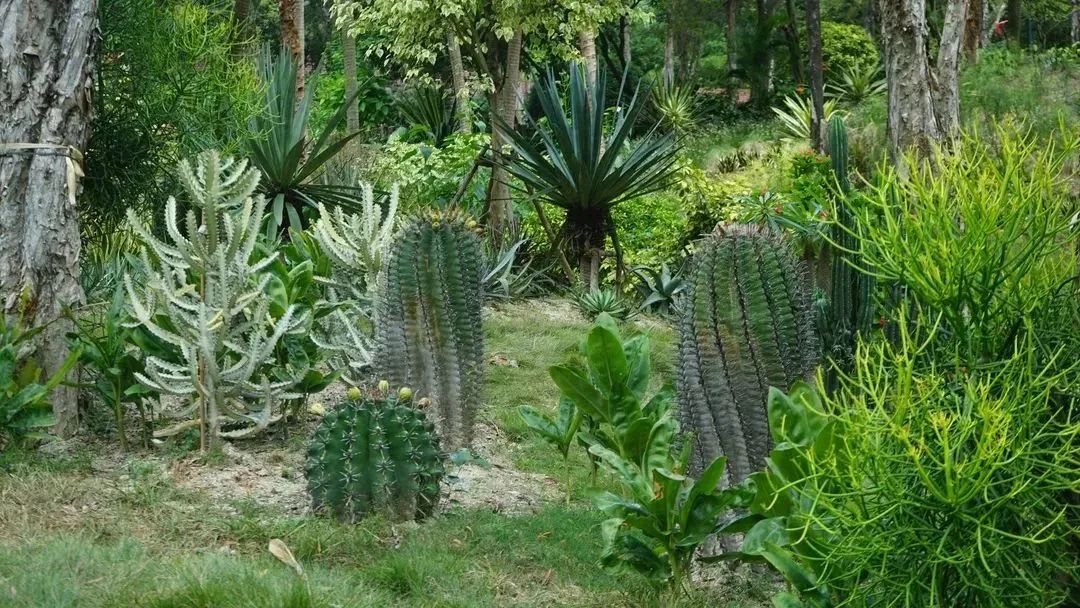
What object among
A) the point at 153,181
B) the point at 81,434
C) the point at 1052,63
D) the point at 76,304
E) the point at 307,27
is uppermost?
the point at 307,27

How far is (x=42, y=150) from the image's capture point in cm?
565

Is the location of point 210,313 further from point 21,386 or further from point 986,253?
point 986,253

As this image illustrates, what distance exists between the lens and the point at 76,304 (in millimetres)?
5961

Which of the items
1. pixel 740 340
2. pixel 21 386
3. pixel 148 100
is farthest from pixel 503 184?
pixel 740 340

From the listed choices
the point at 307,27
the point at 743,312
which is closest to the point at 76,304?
the point at 743,312

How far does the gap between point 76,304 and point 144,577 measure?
254cm

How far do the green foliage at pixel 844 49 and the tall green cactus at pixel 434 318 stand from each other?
78.4 feet

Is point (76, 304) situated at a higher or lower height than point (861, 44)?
lower

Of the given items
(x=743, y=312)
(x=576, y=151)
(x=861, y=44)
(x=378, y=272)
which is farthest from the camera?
(x=861, y=44)

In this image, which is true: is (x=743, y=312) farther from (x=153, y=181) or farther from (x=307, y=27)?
(x=307, y=27)

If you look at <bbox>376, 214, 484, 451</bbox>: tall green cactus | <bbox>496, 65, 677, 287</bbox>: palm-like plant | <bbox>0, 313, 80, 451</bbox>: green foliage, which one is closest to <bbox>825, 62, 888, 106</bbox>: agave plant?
<bbox>496, 65, 677, 287</bbox>: palm-like plant

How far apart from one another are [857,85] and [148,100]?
865 inches

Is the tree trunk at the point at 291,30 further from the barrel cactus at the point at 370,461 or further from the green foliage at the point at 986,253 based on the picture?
the green foliage at the point at 986,253

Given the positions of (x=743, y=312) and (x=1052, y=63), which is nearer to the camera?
(x=743, y=312)
